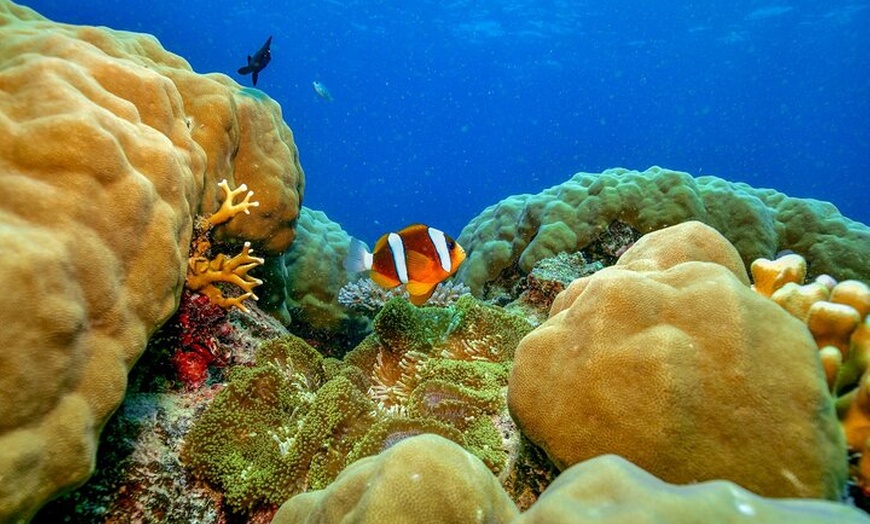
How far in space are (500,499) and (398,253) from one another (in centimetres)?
163

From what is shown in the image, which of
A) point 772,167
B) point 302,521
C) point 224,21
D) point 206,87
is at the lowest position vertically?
point 772,167

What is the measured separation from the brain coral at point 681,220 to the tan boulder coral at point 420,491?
512cm

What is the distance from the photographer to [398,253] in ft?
9.63

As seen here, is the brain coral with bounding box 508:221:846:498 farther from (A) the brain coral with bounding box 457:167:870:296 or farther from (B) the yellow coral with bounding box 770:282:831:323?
(A) the brain coral with bounding box 457:167:870:296

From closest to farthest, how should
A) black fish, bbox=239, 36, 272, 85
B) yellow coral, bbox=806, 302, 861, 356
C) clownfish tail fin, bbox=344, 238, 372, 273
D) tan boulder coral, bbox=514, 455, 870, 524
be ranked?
tan boulder coral, bbox=514, 455, 870, 524
yellow coral, bbox=806, 302, 861, 356
clownfish tail fin, bbox=344, 238, 372, 273
black fish, bbox=239, 36, 272, 85

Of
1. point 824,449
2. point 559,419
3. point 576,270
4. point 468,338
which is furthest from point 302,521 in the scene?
point 576,270

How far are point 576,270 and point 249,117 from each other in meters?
3.85

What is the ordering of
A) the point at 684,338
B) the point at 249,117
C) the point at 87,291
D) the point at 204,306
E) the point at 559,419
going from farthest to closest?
1. the point at 249,117
2. the point at 204,306
3. the point at 87,291
4. the point at 559,419
5. the point at 684,338

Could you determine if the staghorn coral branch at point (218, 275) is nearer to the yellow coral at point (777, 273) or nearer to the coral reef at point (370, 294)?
the coral reef at point (370, 294)

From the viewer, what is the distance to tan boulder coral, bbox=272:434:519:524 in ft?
4.88

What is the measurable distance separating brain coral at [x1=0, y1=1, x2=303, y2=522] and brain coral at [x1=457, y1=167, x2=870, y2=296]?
15.9ft

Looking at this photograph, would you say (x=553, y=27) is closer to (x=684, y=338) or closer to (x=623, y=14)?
(x=623, y=14)

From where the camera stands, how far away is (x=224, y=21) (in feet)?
178

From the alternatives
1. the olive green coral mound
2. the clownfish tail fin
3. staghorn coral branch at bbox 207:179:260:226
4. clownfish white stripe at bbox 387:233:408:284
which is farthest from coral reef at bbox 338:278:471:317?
clownfish white stripe at bbox 387:233:408:284
